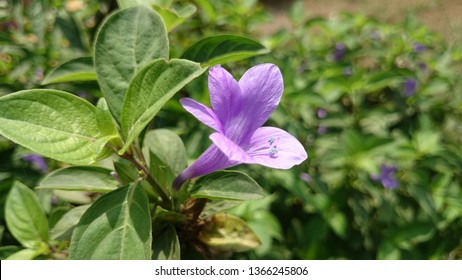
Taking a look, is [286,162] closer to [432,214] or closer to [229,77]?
[229,77]

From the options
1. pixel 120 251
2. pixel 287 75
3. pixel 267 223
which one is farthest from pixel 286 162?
pixel 287 75

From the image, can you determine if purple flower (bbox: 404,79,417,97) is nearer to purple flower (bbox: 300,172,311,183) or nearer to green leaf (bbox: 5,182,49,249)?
purple flower (bbox: 300,172,311,183)

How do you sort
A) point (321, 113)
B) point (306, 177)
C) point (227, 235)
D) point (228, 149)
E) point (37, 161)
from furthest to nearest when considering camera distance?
point (321, 113) → point (306, 177) → point (37, 161) → point (227, 235) → point (228, 149)

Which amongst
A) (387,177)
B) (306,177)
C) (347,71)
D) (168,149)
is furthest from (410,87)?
(168,149)

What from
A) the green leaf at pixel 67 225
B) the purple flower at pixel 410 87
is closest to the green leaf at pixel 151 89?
the green leaf at pixel 67 225

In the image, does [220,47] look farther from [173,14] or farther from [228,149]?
[228,149]

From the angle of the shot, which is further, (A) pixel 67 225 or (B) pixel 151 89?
(A) pixel 67 225
